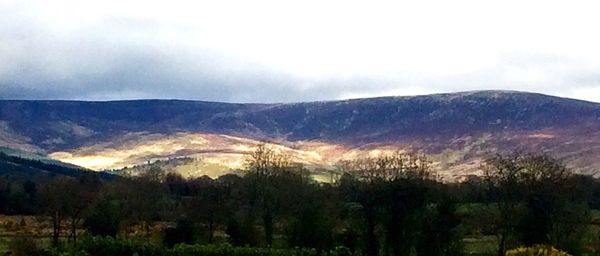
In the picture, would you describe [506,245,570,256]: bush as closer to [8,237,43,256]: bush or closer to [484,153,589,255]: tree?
[484,153,589,255]: tree

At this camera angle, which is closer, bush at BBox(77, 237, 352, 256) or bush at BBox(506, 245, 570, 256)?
bush at BBox(506, 245, 570, 256)

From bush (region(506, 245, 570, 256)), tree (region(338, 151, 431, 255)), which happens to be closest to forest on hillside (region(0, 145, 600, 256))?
tree (region(338, 151, 431, 255))

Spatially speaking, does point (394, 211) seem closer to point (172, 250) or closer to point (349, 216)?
point (349, 216)

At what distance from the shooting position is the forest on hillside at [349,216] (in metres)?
59.2

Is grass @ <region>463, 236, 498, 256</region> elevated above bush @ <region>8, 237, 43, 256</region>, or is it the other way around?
bush @ <region>8, 237, 43, 256</region>

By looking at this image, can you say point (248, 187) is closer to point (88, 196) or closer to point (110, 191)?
point (88, 196)

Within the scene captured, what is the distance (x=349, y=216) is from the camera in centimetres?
7325

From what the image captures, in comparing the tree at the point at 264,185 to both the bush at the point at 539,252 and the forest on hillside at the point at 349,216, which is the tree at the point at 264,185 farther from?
the bush at the point at 539,252

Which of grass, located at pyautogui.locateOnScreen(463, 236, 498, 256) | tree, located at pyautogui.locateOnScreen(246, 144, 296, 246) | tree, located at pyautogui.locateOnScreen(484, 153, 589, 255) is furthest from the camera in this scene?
tree, located at pyautogui.locateOnScreen(246, 144, 296, 246)

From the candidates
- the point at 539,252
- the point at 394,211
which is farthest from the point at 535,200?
the point at 539,252

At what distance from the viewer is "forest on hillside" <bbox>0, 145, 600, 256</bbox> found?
5922cm

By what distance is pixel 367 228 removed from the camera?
67375mm

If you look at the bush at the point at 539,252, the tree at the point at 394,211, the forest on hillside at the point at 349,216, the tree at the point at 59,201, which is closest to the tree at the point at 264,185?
the forest on hillside at the point at 349,216

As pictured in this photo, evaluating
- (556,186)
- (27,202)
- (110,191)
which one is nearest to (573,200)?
(556,186)
